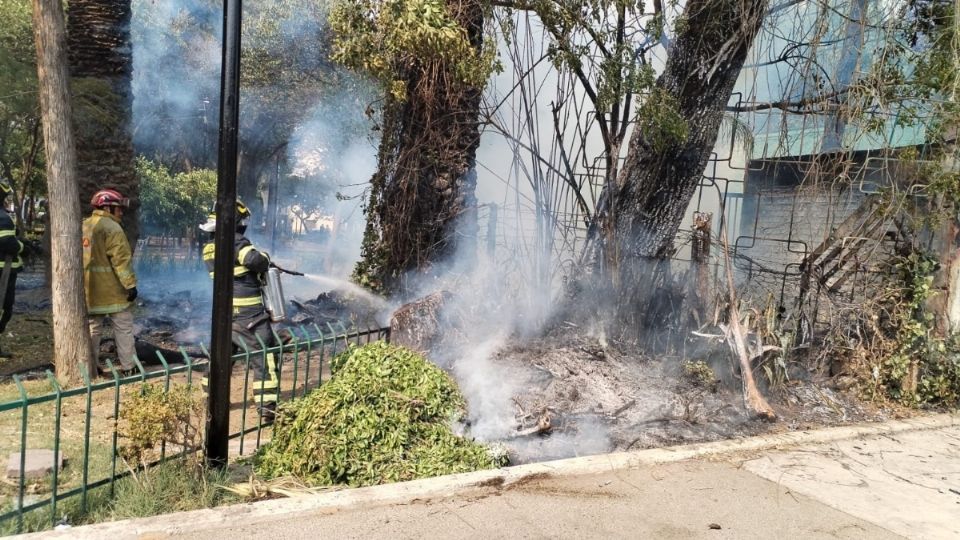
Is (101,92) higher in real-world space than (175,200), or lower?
higher

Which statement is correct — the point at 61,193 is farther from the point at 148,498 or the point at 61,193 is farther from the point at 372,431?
the point at 372,431

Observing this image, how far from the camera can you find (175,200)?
20.2m

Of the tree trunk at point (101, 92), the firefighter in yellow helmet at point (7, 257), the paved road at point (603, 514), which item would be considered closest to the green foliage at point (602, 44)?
the paved road at point (603, 514)

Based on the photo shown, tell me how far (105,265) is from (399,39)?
3.57 meters

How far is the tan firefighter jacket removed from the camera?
20.9 feet

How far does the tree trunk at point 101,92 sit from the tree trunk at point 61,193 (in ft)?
15.4

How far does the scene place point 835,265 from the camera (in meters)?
7.05

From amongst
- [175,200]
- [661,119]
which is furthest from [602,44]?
[175,200]

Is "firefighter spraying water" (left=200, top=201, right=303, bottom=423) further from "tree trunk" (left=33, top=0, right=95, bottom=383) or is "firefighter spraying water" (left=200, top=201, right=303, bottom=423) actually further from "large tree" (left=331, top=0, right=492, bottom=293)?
"large tree" (left=331, top=0, right=492, bottom=293)

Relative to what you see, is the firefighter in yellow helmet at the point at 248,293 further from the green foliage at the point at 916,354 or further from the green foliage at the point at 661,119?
the green foliage at the point at 916,354

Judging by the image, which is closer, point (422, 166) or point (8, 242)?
point (8, 242)

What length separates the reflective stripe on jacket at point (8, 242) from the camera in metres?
6.94

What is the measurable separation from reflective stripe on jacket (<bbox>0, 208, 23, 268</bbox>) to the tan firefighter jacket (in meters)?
1.20

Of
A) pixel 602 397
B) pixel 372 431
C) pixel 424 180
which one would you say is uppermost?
pixel 424 180
